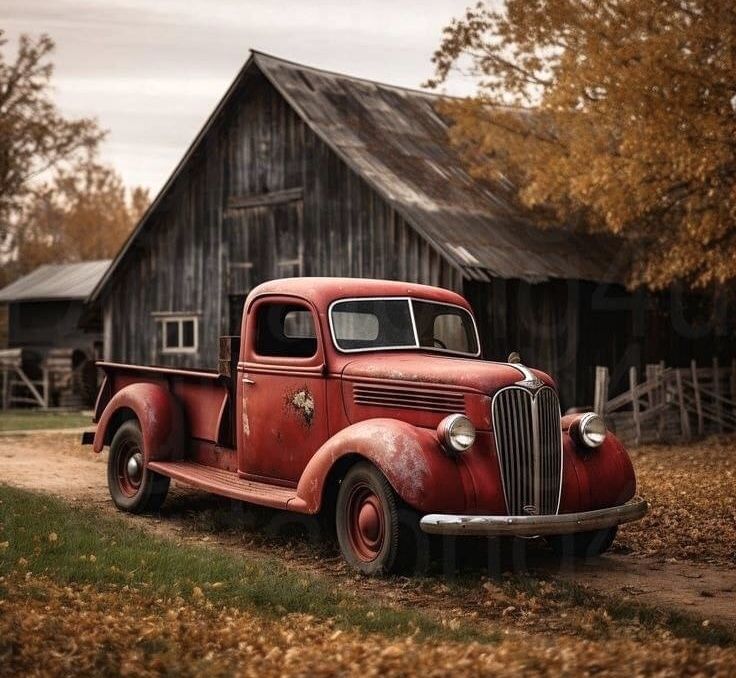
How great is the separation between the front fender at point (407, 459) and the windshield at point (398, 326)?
1.12m

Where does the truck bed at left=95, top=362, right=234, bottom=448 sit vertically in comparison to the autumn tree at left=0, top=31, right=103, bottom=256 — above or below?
below

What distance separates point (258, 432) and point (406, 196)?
9218 millimetres

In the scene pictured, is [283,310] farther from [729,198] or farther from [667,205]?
[667,205]

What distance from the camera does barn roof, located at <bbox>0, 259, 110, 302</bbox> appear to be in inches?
1404

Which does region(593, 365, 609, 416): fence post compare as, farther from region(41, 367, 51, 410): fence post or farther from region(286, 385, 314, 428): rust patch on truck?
region(41, 367, 51, 410): fence post

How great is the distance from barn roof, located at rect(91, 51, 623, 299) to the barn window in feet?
5.32

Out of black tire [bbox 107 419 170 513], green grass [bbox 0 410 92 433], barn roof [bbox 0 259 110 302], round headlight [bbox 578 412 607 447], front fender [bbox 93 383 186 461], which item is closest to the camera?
round headlight [bbox 578 412 607 447]

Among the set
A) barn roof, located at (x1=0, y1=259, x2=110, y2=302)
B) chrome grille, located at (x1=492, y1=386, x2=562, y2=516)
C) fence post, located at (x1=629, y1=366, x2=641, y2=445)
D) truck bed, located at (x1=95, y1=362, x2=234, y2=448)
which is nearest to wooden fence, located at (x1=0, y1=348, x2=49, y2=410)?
barn roof, located at (x1=0, y1=259, x2=110, y2=302)

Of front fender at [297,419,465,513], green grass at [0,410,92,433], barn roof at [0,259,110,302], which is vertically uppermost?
barn roof at [0,259,110,302]

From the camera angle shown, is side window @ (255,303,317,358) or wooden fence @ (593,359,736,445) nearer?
side window @ (255,303,317,358)

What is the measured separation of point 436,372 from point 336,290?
1491 mm

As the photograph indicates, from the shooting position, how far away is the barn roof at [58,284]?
117ft

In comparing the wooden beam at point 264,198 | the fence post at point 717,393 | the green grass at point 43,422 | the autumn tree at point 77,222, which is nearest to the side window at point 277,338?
the wooden beam at point 264,198

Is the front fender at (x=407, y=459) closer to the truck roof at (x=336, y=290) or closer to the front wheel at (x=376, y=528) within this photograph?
the front wheel at (x=376, y=528)
